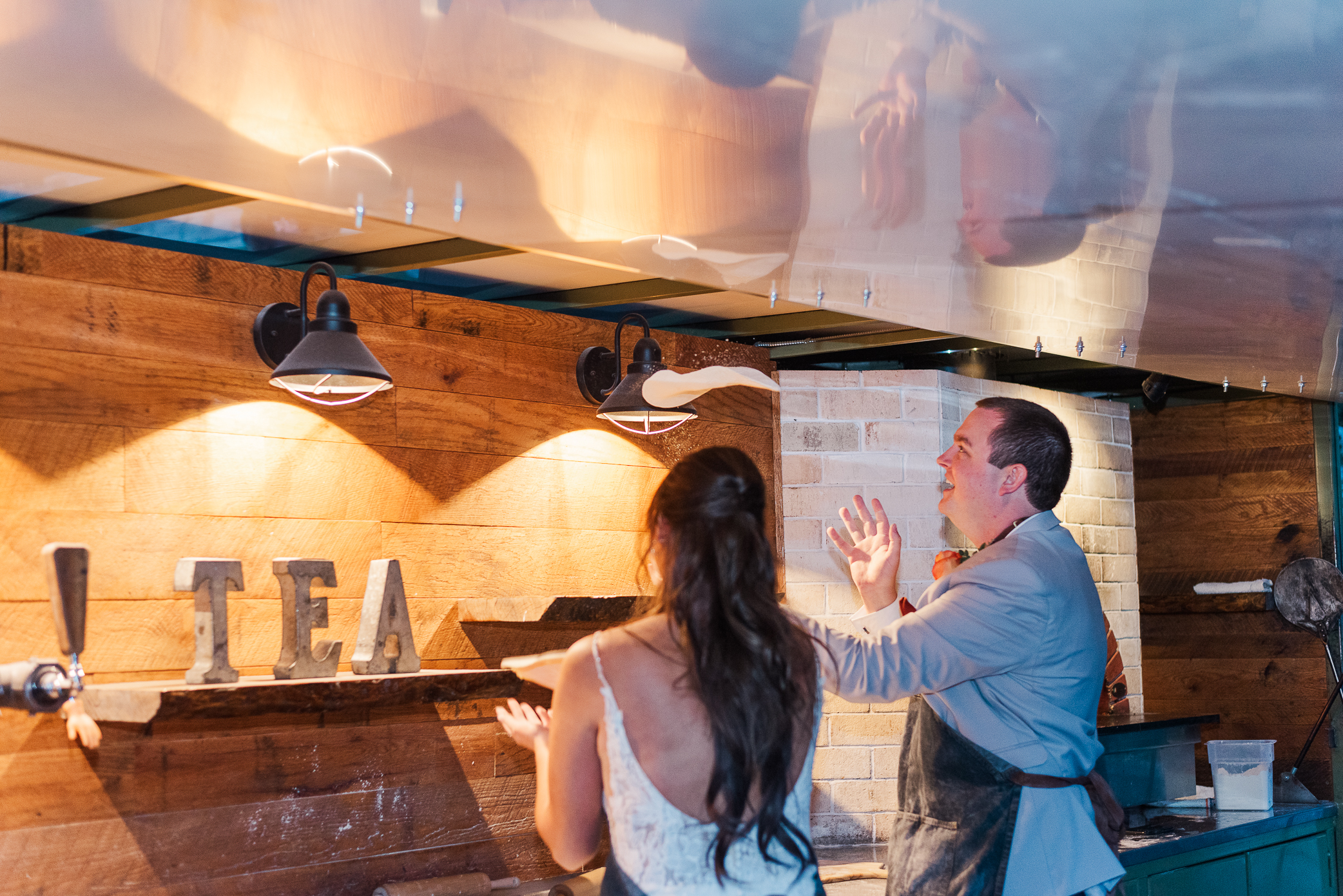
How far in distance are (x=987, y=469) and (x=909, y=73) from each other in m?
1.04

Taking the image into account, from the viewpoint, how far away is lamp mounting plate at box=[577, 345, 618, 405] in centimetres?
384

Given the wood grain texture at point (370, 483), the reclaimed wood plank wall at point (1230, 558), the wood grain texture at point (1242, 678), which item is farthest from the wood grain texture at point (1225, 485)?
the wood grain texture at point (370, 483)

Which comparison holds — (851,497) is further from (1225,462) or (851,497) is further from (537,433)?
(1225,462)

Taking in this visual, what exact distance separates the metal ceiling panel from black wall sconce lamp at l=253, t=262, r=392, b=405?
1.42ft

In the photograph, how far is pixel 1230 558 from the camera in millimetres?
5805

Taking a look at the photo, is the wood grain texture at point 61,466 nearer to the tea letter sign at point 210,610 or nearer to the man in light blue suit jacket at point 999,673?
the tea letter sign at point 210,610

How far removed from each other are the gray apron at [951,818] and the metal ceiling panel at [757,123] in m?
0.96

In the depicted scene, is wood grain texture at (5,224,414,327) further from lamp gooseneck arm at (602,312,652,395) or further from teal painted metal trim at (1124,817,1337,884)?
teal painted metal trim at (1124,817,1337,884)

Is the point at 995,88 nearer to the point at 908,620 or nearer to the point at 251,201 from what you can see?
the point at 908,620

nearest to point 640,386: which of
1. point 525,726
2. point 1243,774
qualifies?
point 525,726

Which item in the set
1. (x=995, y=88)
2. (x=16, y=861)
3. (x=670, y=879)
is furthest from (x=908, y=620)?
(x=16, y=861)

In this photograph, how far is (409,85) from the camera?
1612 mm

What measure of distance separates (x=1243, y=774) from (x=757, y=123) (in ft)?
13.5

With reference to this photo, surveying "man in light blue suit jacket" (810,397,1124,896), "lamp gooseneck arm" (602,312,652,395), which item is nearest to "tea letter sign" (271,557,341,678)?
"lamp gooseneck arm" (602,312,652,395)
